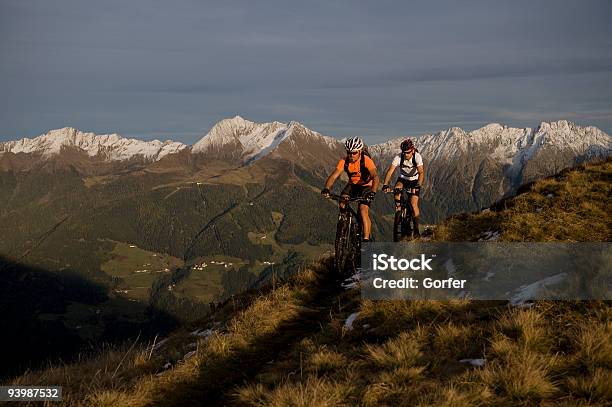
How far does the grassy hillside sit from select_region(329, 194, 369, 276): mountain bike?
2466 millimetres

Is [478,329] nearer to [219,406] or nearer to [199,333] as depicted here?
[219,406]

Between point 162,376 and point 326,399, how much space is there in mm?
4090

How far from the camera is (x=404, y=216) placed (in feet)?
61.5

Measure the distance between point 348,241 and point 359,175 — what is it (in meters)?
2.26

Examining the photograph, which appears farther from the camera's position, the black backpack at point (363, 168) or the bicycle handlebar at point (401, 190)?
the bicycle handlebar at point (401, 190)

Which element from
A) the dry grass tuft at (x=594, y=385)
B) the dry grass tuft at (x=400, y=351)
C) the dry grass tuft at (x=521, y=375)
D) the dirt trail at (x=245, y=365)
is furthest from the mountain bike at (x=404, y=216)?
the dry grass tuft at (x=594, y=385)

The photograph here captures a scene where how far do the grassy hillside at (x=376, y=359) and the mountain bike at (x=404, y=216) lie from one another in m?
5.78

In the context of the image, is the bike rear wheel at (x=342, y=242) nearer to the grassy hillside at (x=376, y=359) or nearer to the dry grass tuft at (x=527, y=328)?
the grassy hillside at (x=376, y=359)

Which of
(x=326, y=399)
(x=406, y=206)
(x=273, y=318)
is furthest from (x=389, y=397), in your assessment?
(x=406, y=206)

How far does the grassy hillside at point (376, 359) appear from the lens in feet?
19.8

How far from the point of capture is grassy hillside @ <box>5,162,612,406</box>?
6.05 metres

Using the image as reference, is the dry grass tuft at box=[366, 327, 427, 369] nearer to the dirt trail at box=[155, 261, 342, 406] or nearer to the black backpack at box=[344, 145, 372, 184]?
the dirt trail at box=[155, 261, 342, 406]

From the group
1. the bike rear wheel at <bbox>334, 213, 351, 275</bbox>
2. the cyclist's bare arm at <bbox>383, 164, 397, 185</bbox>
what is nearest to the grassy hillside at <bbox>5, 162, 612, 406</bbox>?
the bike rear wheel at <bbox>334, 213, 351, 275</bbox>

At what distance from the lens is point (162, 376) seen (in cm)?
872
